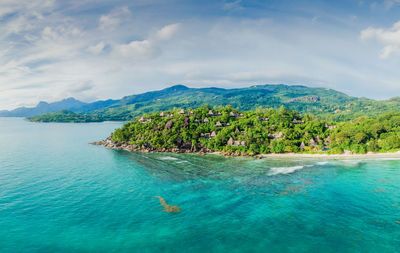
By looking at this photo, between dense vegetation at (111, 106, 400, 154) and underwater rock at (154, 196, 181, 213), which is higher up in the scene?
dense vegetation at (111, 106, 400, 154)

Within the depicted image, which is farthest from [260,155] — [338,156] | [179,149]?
[179,149]

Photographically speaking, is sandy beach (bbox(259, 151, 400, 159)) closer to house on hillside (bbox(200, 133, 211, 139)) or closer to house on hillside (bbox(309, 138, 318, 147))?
house on hillside (bbox(309, 138, 318, 147))

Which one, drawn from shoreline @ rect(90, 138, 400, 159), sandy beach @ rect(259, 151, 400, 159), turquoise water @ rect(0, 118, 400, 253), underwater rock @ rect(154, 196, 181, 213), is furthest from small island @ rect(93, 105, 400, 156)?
underwater rock @ rect(154, 196, 181, 213)

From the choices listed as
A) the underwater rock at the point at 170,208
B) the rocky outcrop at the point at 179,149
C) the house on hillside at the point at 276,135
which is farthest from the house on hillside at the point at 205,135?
the underwater rock at the point at 170,208

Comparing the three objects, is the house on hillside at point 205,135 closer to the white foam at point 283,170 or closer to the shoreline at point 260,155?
the shoreline at point 260,155

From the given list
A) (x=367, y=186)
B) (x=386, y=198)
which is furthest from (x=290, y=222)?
(x=367, y=186)

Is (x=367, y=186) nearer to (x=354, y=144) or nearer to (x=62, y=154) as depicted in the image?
(x=354, y=144)

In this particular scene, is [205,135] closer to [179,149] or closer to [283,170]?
[179,149]
